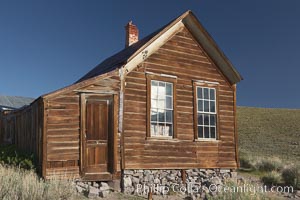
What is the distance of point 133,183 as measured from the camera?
12.3m

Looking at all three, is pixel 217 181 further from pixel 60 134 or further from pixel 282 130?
pixel 282 130

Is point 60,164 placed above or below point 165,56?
below

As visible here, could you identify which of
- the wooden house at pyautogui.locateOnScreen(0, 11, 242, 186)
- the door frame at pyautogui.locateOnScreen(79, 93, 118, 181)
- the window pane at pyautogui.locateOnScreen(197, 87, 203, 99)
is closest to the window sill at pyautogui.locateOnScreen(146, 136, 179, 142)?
the wooden house at pyautogui.locateOnScreen(0, 11, 242, 186)

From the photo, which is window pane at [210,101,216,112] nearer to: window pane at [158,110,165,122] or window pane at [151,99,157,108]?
window pane at [158,110,165,122]

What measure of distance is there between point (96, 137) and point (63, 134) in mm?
1032

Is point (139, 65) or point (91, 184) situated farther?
point (139, 65)

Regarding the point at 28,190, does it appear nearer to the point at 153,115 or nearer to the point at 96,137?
the point at 96,137

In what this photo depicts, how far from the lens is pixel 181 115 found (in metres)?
13.6

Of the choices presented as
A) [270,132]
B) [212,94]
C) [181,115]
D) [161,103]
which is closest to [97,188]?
[161,103]

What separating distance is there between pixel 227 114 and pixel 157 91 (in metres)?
3.22

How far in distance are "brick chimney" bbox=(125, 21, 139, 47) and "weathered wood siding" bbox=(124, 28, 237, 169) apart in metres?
3.28

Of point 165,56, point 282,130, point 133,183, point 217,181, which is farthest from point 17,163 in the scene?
point 282,130

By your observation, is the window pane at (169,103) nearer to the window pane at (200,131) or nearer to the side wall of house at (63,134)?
the window pane at (200,131)

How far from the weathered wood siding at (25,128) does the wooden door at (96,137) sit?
132cm
